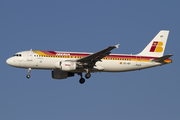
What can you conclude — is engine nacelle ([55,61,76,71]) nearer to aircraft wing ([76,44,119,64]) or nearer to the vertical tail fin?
aircraft wing ([76,44,119,64])

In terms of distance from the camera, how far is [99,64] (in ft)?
165

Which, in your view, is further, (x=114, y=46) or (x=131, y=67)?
(x=131, y=67)

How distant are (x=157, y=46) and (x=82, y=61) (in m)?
14.4

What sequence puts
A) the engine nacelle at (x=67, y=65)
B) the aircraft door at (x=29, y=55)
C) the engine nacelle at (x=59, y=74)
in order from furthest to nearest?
the engine nacelle at (x=59, y=74)
the aircraft door at (x=29, y=55)
the engine nacelle at (x=67, y=65)

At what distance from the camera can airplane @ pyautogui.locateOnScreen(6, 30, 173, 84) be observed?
47812 mm

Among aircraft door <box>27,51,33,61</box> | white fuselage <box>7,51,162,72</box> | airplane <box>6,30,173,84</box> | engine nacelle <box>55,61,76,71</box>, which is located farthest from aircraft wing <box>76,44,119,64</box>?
aircraft door <box>27,51,33,61</box>

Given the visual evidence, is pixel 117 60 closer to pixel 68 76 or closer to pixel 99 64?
pixel 99 64

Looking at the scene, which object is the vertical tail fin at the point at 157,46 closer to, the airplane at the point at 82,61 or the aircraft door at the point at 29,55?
the airplane at the point at 82,61

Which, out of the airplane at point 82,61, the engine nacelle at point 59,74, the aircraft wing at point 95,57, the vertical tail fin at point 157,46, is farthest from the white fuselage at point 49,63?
the vertical tail fin at point 157,46

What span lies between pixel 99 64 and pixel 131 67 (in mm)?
5159

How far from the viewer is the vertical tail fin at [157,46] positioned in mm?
54231

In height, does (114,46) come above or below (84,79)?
above

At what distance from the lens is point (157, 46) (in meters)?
55.4

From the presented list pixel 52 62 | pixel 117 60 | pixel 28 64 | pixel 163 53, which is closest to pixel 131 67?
pixel 117 60
